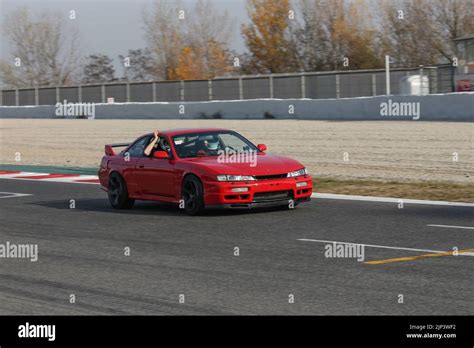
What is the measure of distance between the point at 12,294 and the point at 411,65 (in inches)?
2230

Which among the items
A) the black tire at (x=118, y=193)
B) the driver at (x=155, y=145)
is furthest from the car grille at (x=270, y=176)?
the black tire at (x=118, y=193)

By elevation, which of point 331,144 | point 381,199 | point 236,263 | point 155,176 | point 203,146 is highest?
point 203,146

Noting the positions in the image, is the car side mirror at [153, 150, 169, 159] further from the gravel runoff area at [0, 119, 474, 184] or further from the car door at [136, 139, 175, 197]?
the gravel runoff area at [0, 119, 474, 184]

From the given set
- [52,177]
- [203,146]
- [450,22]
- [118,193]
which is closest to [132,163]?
[118,193]

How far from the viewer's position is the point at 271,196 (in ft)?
47.7

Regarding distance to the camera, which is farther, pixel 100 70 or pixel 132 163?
pixel 100 70

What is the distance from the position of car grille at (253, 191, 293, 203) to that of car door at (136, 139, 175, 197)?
4.85ft

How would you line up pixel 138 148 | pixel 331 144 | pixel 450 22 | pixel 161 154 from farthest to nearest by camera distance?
pixel 450 22, pixel 331 144, pixel 138 148, pixel 161 154

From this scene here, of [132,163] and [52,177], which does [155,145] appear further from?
[52,177]

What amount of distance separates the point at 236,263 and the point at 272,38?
60973 mm

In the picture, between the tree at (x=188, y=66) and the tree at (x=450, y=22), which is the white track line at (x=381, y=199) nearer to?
the tree at (x=450, y=22)

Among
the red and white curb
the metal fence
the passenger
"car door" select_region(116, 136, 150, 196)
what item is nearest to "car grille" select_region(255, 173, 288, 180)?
the passenger

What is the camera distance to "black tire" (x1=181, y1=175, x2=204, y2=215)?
48.1ft
